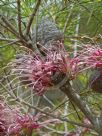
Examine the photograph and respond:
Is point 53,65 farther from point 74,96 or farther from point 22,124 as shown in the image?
point 22,124

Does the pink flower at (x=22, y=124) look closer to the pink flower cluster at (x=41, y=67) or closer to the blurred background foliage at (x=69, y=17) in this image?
the pink flower cluster at (x=41, y=67)

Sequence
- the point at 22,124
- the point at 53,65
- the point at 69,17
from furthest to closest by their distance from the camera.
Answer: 1. the point at 69,17
2. the point at 22,124
3. the point at 53,65

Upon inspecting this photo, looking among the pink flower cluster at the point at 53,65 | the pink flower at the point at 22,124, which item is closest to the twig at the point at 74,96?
A: the pink flower cluster at the point at 53,65

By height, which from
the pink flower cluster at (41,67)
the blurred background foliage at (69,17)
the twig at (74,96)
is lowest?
the twig at (74,96)

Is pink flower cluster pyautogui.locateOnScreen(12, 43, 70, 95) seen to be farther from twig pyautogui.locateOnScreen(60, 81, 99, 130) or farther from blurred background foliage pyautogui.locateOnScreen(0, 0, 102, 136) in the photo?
blurred background foliage pyautogui.locateOnScreen(0, 0, 102, 136)

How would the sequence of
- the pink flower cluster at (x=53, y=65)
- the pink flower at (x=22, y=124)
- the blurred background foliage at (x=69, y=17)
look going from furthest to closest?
the blurred background foliage at (x=69, y=17) < the pink flower at (x=22, y=124) < the pink flower cluster at (x=53, y=65)

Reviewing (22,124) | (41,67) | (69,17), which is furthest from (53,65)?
(69,17)

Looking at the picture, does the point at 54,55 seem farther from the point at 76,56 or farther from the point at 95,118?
the point at 95,118

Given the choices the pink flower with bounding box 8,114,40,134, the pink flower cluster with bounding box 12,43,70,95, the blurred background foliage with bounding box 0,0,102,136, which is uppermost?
the blurred background foliage with bounding box 0,0,102,136

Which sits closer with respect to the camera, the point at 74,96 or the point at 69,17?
the point at 74,96

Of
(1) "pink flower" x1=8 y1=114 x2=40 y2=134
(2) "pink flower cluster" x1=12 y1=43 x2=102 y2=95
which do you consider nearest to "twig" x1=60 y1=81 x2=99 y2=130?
(2) "pink flower cluster" x1=12 y1=43 x2=102 y2=95

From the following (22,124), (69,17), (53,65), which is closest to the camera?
(53,65)
